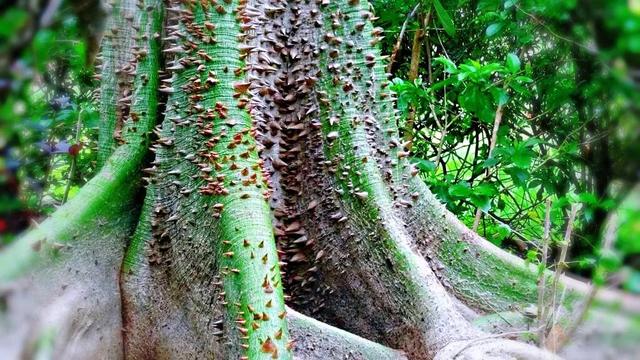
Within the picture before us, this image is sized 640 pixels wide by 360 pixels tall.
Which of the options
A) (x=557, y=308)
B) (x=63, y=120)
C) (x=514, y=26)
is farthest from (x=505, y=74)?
(x=63, y=120)

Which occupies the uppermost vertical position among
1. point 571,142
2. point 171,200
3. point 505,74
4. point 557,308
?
point 571,142

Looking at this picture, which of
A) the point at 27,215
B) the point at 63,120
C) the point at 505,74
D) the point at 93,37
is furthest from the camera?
the point at 505,74

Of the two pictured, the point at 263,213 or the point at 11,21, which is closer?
the point at 11,21

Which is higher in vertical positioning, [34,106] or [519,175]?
[34,106]

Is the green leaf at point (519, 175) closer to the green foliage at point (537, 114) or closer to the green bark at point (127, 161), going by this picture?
the green foliage at point (537, 114)

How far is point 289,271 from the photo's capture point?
296 cm

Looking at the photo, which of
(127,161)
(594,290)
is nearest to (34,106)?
(594,290)

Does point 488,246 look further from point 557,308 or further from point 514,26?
→ point 557,308

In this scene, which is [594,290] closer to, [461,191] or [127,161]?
[127,161]

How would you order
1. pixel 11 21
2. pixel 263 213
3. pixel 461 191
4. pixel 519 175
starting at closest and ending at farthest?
1. pixel 11 21
2. pixel 263 213
3. pixel 519 175
4. pixel 461 191

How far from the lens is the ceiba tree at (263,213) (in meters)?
2.23

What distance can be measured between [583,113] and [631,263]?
48 cm

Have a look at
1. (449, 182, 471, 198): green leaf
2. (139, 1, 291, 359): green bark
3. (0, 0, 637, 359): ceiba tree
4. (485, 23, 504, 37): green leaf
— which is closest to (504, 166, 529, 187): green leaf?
(449, 182, 471, 198): green leaf

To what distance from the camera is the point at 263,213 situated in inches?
89.0
